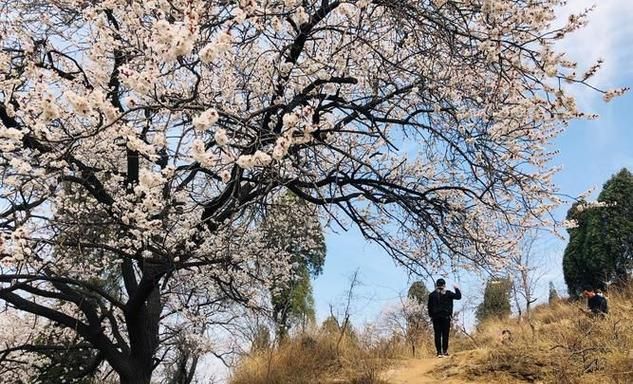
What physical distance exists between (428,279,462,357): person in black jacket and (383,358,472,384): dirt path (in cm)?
48

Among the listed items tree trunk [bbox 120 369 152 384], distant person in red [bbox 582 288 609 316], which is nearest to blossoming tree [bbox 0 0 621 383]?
tree trunk [bbox 120 369 152 384]

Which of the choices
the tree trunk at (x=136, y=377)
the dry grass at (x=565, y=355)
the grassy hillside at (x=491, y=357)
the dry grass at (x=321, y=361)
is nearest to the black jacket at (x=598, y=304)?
the grassy hillside at (x=491, y=357)

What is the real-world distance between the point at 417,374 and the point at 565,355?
1874mm

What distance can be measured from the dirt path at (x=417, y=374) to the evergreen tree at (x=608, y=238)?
1027 cm

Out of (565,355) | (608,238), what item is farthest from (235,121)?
(608,238)

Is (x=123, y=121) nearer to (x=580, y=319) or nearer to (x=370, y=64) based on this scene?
(x=370, y=64)

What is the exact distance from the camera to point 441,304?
8.73 meters

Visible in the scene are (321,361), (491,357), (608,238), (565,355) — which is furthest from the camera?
(608,238)

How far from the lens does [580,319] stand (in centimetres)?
754

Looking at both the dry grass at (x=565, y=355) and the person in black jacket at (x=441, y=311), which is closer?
the dry grass at (x=565, y=355)

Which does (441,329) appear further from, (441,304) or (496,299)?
(496,299)

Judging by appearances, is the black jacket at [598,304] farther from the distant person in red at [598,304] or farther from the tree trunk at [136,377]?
the tree trunk at [136,377]

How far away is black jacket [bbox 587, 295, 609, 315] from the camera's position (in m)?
8.28

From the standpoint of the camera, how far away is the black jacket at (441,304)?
867cm
